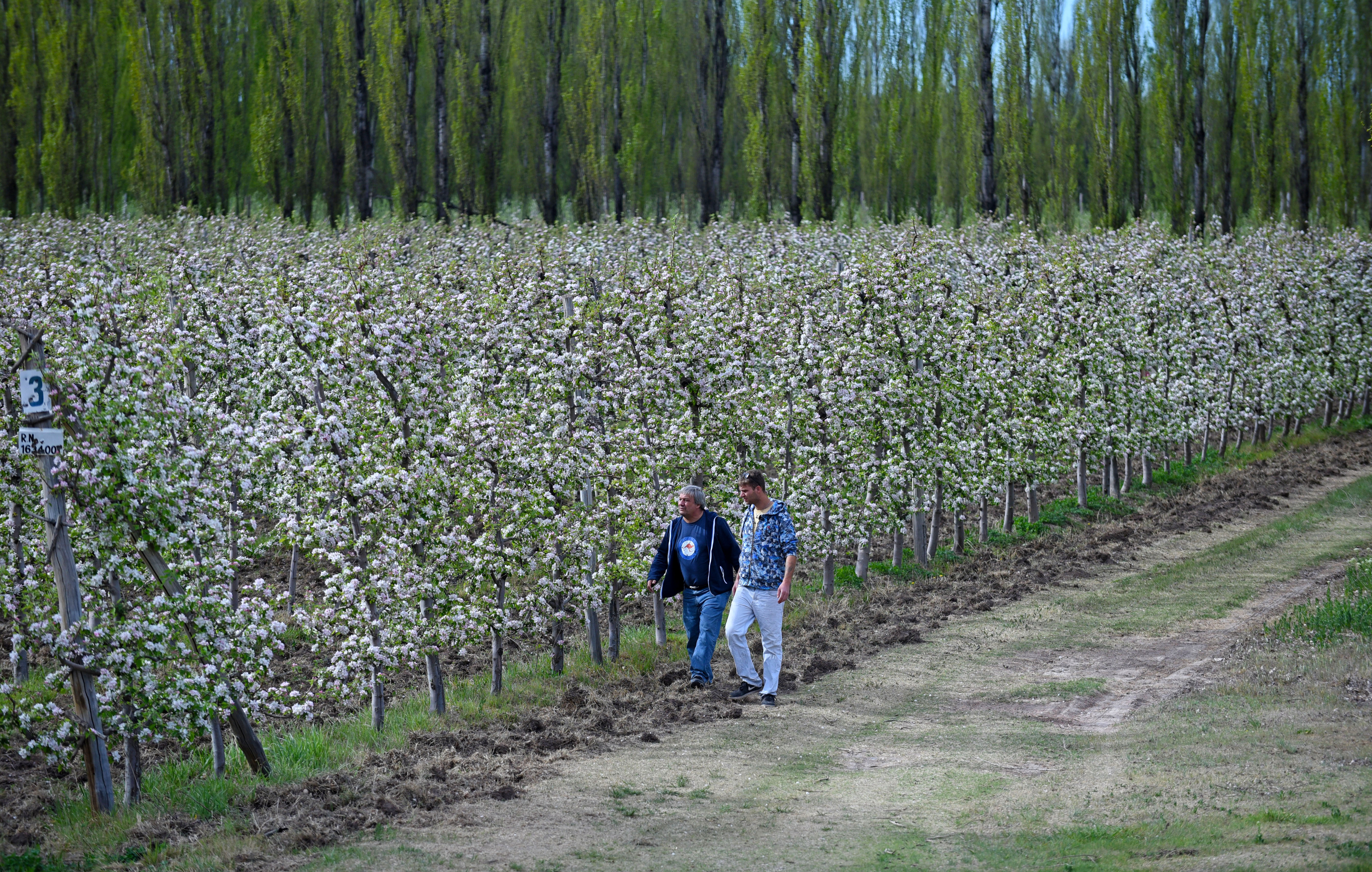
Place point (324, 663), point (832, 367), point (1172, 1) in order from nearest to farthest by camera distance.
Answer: point (324, 663) < point (832, 367) < point (1172, 1)

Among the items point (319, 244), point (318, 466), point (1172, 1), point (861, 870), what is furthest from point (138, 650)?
point (1172, 1)

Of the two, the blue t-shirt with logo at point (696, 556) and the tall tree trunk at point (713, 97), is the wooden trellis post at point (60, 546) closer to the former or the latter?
the blue t-shirt with logo at point (696, 556)

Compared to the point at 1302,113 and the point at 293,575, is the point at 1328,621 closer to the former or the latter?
the point at 293,575

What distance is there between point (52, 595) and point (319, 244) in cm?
1652

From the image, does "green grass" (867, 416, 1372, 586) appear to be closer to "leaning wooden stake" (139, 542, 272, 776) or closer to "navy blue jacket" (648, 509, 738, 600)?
"navy blue jacket" (648, 509, 738, 600)

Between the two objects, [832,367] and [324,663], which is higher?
[832,367]

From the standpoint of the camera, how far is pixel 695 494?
38.3 feet

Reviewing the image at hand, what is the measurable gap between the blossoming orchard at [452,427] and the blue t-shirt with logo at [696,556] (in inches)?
59.7

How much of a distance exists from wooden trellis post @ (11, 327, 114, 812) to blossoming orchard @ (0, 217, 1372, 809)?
0.11 feet

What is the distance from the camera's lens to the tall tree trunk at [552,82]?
42219 millimetres

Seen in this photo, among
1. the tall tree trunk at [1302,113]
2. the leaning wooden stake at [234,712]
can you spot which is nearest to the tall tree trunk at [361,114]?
the leaning wooden stake at [234,712]

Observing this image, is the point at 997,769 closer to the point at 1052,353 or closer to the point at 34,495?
the point at 34,495

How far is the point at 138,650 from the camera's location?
8.91 metres

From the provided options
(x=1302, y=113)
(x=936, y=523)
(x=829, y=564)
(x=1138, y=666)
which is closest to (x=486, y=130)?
(x=936, y=523)
